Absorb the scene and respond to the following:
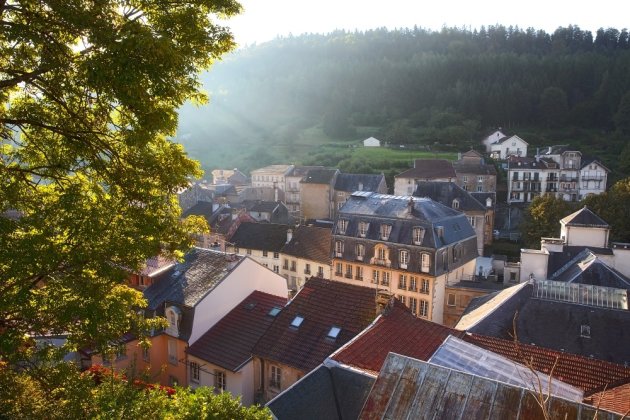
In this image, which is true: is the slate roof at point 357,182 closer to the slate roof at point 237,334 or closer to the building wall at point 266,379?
the slate roof at point 237,334

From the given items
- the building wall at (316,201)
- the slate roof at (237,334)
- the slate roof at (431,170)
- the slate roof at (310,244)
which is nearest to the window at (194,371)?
the slate roof at (237,334)

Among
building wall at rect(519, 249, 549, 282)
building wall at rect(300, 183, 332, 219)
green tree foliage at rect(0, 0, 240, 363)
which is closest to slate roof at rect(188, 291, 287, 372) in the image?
green tree foliage at rect(0, 0, 240, 363)

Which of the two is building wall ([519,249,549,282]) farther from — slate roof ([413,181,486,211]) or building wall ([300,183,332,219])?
building wall ([300,183,332,219])

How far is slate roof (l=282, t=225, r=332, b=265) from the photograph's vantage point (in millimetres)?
36281

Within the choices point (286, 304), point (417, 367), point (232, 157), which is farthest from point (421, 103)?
point (417, 367)

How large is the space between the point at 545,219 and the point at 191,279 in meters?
32.0

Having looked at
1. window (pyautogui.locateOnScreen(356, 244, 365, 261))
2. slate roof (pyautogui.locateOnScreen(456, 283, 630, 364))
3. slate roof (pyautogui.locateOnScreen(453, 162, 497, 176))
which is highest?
slate roof (pyautogui.locateOnScreen(456, 283, 630, 364))

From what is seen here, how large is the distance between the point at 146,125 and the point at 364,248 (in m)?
26.9

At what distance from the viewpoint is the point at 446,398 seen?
1062cm

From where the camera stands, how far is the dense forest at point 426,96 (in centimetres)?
9506

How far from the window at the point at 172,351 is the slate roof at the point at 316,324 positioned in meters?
4.43

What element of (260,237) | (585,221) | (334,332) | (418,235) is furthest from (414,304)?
(260,237)

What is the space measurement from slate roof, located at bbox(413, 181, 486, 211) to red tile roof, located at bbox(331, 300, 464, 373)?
29.8 metres

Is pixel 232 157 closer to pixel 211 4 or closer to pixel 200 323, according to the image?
pixel 200 323
